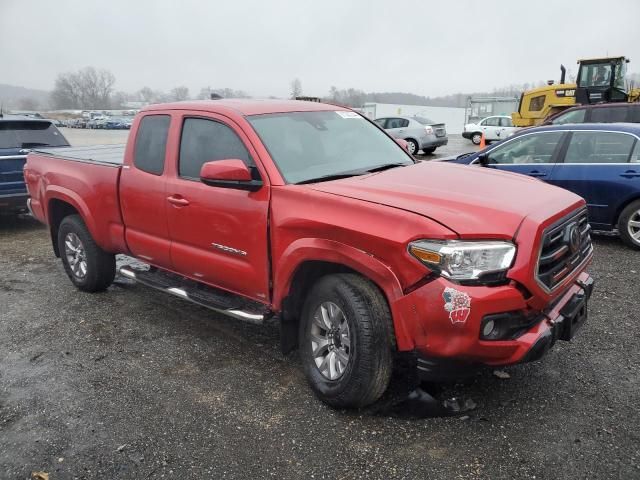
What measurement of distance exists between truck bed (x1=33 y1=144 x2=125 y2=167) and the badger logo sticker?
346 cm

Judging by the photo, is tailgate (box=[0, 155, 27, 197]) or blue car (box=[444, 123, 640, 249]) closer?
blue car (box=[444, 123, 640, 249])

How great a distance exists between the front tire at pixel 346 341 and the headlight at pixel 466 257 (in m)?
0.42

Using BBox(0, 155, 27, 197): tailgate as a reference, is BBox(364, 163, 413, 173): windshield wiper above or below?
above

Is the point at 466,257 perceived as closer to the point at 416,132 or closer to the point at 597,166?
the point at 597,166

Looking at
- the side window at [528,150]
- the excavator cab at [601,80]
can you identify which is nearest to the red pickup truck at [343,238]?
the side window at [528,150]

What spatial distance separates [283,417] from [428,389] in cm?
95

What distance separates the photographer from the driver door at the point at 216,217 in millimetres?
3637

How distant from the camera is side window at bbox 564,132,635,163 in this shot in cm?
686

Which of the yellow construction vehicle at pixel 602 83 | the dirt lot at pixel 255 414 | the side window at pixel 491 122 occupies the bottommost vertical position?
the dirt lot at pixel 255 414

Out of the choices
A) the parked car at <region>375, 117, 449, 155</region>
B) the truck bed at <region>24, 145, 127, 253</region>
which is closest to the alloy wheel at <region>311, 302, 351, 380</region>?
the truck bed at <region>24, 145, 127, 253</region>

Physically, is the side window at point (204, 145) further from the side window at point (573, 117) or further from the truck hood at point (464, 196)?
the side window at point (573, 117)

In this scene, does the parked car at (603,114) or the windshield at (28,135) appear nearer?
the windshield at (28,135)

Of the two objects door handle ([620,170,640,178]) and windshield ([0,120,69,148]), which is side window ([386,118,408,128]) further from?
door handle ([620,170,640,178])

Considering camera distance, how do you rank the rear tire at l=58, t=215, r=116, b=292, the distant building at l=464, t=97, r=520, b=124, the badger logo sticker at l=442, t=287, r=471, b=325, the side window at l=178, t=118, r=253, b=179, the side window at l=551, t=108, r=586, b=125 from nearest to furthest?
the badger logo sticker at l=442, t=287, r=471, b=325 → the side window at l=178, t=118, r=253, b=179 → the rear tire at l=58, t=215, r=116, b=292 → the side window at l=551, t=108, r=586, b=125 → the distant building at l=464, t=97, r=520, b=124
